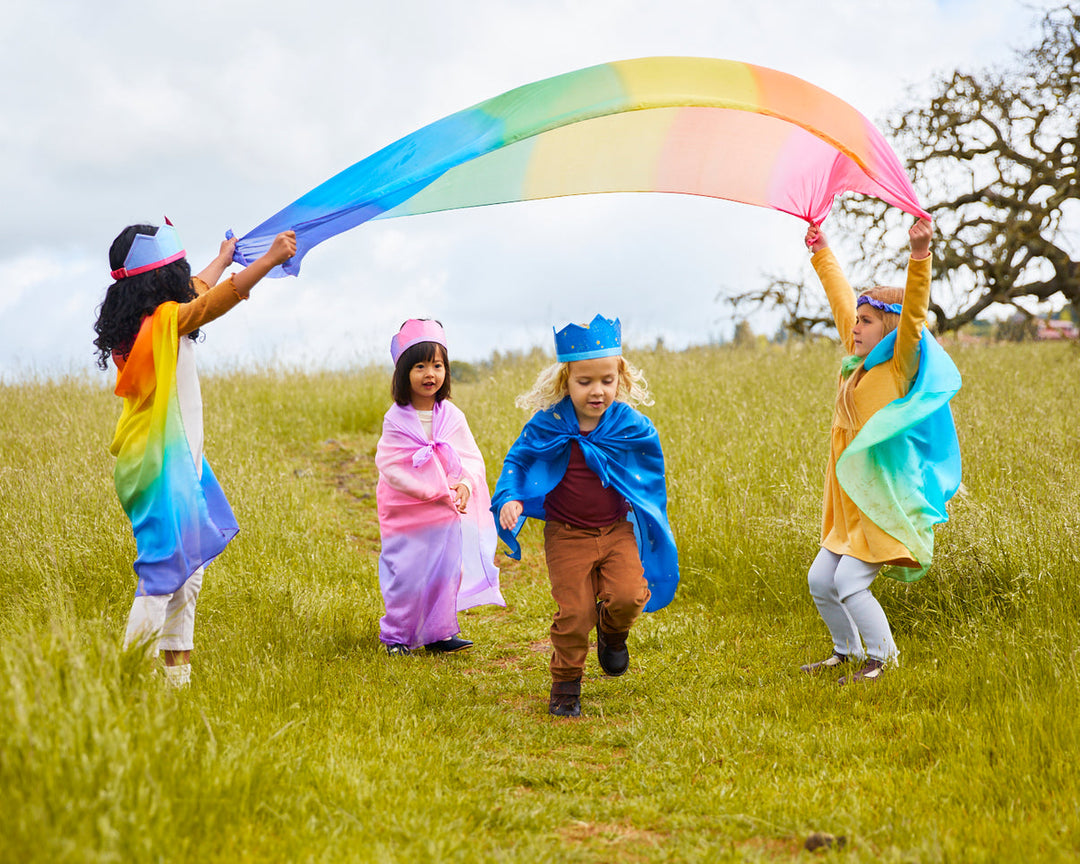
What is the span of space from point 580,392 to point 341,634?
8.35 feet

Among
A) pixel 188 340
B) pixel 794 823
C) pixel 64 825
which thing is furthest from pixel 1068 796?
pixel 188 340

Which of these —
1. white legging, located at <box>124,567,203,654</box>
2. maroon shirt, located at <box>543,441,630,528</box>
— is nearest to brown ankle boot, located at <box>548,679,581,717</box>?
maroon shirt, located at <box>543,441,630,528</box>

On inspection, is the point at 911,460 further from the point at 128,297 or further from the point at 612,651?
the point at 128,297

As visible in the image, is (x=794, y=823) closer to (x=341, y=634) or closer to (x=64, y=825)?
(x=64, y=825)

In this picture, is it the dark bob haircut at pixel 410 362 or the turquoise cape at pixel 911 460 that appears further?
the dark bob haircut at pixel 410 362

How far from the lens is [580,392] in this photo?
195 inches

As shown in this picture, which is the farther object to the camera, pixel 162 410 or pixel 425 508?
pixel 425 508

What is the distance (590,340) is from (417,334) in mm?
1647

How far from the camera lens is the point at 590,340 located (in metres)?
4.86

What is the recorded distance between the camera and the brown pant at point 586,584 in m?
4.86

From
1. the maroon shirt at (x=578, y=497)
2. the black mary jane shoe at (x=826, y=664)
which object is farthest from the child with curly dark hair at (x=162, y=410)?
the black mary jane shoe at (x=826, y=664)

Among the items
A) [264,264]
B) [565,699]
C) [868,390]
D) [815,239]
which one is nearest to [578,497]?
[565,699]

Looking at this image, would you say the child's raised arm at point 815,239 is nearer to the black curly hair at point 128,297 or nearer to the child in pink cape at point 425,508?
the child in pink cape at point 425,508

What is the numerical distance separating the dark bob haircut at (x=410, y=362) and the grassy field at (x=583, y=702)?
1655 mm
